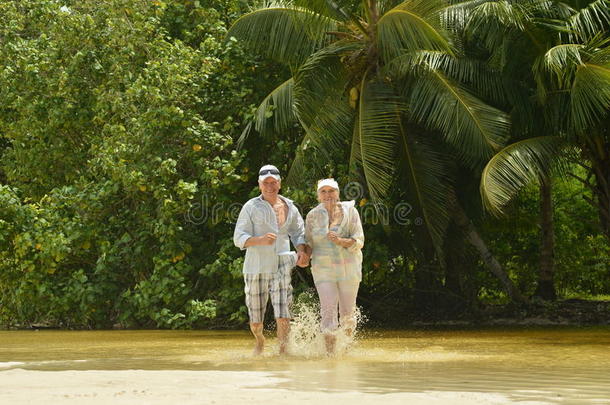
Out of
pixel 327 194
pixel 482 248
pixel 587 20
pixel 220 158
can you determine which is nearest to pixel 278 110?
pixel 220 158

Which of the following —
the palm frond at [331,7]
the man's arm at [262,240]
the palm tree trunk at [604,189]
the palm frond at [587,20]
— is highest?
the palm frond at [331,7]

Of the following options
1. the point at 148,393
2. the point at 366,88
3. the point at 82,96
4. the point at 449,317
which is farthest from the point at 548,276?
the point at 148,393

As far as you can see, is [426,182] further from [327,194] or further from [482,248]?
[327,194]

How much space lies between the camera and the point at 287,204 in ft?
33.8

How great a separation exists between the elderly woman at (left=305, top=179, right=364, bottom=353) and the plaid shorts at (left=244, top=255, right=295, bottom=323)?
0.30 metres

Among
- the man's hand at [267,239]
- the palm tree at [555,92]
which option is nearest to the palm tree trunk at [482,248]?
the palm tree at [555,92]

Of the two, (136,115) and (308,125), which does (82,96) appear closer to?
(136,115)

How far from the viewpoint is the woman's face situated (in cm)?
1025

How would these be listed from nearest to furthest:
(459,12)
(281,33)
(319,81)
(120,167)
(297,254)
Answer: (297,254)
(459,12)
(319,81)
(281,33)
(120,167)

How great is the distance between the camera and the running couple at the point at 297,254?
10.1 m

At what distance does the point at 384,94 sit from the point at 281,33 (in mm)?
1932

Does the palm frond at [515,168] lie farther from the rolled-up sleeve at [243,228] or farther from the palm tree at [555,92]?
the rolled-up sleeve at [243,228]

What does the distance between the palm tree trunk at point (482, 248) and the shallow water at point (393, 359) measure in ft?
7.03

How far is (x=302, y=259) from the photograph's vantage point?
10.0 m
